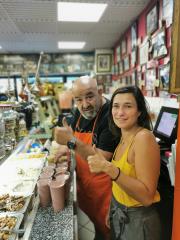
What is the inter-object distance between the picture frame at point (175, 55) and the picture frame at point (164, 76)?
6.62ft

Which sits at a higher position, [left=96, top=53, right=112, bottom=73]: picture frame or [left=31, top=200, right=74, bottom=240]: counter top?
[left=96, top=53, right=112, bottom=73]: picture frame

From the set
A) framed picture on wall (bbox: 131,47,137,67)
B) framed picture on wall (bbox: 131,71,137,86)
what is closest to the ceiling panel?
framed picture on wall (bbox: 131,47,137,67)

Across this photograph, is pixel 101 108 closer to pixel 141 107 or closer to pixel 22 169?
pixel 141 107

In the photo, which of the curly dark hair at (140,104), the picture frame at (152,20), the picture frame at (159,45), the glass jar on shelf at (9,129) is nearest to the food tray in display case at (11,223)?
the glass jar on shelf at (9,129)

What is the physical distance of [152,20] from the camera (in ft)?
12.0

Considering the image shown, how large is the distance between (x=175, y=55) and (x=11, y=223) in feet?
4.29

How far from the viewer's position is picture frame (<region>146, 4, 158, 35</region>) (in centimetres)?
352

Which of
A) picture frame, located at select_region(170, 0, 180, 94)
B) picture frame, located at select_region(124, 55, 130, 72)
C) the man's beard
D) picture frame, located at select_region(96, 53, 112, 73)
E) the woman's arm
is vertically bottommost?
the woman's arm

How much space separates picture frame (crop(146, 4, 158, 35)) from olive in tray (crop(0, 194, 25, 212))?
3257 millimetres

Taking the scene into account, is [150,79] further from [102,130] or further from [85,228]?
[85,228]

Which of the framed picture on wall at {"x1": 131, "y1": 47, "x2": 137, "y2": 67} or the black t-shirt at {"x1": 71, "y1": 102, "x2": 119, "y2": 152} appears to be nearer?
the black t-shirt at {"x1": 71, "y1": 102, "x2": 119, "y2": 152}

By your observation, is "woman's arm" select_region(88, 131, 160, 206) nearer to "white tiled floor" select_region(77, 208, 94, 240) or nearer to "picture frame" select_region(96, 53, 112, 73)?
"white tiled floor" select_region(77, 208, 94, 240)

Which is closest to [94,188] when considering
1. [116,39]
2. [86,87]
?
[86,87]

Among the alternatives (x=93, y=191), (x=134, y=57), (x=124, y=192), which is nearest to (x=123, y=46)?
(x=134, y=57)
